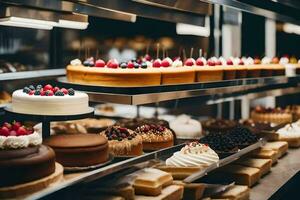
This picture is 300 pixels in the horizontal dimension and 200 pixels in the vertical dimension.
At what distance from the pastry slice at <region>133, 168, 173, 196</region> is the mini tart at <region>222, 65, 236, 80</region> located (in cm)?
141

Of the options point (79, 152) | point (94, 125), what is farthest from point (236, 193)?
point (94, 125)

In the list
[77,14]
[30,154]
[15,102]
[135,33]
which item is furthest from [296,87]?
[30,154]

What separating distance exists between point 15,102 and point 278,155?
8.56 ft

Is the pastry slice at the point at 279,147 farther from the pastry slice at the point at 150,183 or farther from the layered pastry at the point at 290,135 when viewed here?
the pastry slice at the point at 150,183

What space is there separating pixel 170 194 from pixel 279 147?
197 cm

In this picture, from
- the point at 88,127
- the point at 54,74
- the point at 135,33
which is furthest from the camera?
the point at 135,33

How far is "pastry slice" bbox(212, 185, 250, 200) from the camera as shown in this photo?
3111 mm

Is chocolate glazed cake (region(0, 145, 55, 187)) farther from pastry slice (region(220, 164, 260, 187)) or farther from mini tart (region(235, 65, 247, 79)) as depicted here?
mini tart (region(235, 65, 247, 79))

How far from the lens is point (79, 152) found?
2.39 meters

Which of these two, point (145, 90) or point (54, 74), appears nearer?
point (145, 90)

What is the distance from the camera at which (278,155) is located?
4438 mm

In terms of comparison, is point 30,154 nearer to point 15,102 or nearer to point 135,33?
point 15,102

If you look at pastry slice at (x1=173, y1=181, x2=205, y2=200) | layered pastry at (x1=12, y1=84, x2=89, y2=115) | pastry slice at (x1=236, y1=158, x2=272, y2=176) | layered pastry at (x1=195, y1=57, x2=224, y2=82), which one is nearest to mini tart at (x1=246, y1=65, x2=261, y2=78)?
layered pastry at (x1=195, y1=57, x2=224, y2=82)

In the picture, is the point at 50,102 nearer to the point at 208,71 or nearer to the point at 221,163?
the point at 221,163
